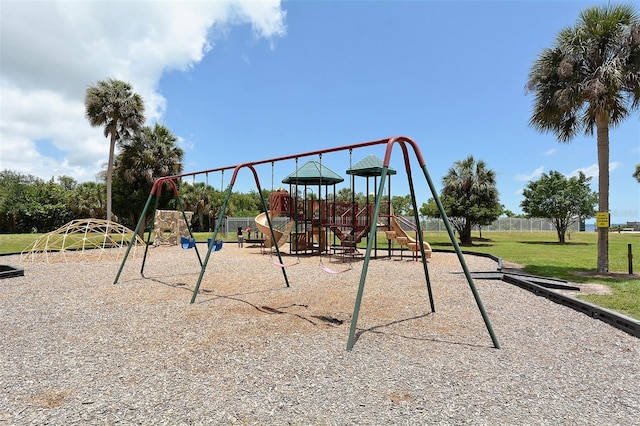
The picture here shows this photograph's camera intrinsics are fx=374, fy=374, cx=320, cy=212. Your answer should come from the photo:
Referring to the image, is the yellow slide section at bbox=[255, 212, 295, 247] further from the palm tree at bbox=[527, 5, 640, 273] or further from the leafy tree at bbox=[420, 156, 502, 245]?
the leafy tree at bbox=[420, 156, 502, 245]

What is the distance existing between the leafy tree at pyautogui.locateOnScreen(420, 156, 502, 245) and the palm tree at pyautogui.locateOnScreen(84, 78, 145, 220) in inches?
909

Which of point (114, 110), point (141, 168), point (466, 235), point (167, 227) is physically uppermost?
point (114, 110)

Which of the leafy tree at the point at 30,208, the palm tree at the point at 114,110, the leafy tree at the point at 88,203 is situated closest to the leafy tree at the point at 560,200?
the palm tree at the point at 114,110

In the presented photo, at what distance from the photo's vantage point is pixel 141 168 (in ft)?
91.6

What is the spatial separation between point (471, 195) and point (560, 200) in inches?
→ 290

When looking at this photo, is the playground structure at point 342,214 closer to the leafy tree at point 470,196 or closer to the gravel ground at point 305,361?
the gravel ground at point 305,361

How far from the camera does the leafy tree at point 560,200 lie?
27.5 meters

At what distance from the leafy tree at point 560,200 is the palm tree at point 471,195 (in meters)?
4.64

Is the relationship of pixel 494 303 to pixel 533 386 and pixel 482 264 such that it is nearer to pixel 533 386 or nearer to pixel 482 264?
pixel 533 386

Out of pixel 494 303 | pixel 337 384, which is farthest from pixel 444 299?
pixel 337 384

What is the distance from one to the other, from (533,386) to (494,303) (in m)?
3.75

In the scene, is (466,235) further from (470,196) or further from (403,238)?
(403,238)

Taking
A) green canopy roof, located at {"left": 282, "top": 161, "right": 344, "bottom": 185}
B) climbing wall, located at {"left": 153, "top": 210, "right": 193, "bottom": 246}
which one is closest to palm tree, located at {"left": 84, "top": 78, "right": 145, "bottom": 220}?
climbing wall, located at {"left": 153, "top": 210, "right": 193, "bottom": 246}

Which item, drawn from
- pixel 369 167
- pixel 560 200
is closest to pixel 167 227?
pixel 369 167
